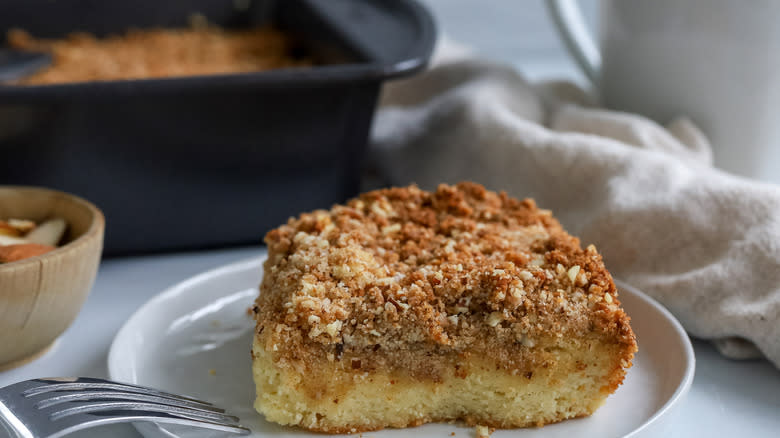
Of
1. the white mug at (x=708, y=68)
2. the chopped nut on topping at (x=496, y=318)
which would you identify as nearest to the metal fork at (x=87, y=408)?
the chopped nut on topping at (x=496, y=318)

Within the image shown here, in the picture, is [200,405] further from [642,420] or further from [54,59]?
[54,59]

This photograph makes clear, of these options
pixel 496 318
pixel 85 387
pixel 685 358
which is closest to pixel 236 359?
pixel 85 387

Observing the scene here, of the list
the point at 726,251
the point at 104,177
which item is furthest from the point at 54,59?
the point at 726,251

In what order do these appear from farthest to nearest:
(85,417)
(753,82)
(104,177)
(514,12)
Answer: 1. (514,12)
2. (753,82)
3. (104,177)
4. (85,417)

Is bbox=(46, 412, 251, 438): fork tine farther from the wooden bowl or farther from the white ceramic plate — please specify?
the wooden bowl

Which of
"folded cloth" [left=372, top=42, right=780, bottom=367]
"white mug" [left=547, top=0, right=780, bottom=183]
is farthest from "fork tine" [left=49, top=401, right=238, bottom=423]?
"white mug" [left=547, top=0, right=780, bottom=183]

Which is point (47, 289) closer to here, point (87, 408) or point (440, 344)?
point (87, 408)
